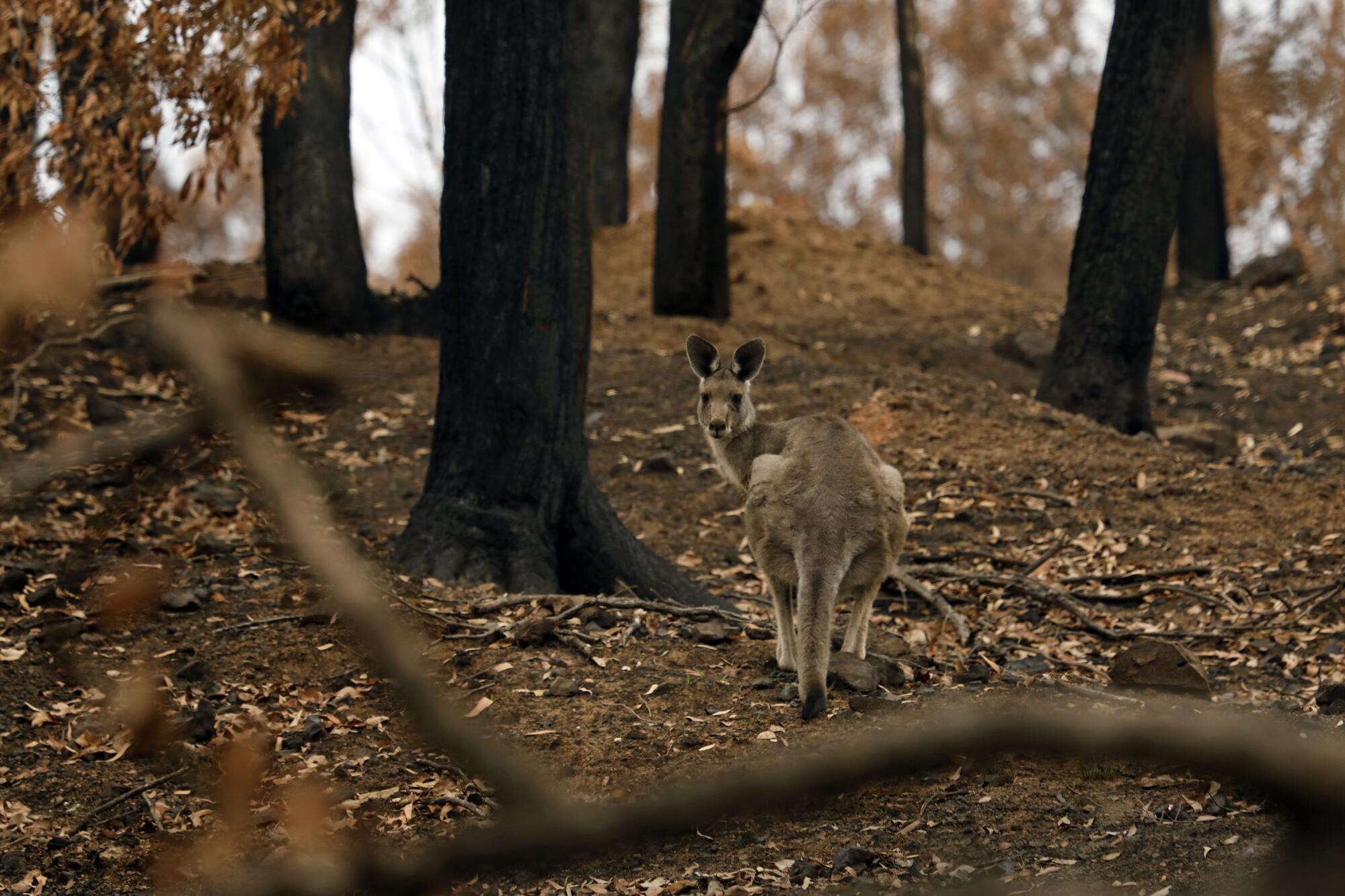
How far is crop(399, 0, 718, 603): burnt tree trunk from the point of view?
863cm

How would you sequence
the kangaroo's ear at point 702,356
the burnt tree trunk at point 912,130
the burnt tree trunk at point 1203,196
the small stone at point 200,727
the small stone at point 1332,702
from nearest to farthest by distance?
the small stone at point 200,727 → the small stone at point 1332,702 → the kangaroo's ear at point 702,356 → the burnt tree trunk at point 1203,196 → the burnt tree trunk at point 912,130

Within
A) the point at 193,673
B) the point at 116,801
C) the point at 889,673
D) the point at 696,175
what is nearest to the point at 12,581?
the point at 193,673

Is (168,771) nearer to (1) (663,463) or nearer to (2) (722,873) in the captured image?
(2) (722,873)

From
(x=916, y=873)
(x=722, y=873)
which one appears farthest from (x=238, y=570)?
(x=916, y=873)

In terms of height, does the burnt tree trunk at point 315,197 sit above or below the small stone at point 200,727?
above

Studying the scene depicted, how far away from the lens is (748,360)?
8094mm

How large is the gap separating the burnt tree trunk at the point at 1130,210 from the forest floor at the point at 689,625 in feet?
2.30

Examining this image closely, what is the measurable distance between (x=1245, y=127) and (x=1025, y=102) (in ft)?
45.8

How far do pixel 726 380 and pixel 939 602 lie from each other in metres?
2.15

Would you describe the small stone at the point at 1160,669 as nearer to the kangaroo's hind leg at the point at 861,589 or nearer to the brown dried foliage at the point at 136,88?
the kangaroo's hind leg at the point at 861,589

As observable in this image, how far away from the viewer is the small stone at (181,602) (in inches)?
322

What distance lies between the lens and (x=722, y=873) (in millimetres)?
5449

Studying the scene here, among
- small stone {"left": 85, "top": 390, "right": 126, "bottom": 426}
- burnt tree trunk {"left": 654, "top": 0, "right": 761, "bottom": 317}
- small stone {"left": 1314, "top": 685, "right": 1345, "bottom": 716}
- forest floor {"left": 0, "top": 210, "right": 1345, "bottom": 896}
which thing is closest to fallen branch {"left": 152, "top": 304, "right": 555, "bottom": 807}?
forest floor {"left": 0, "top": 210, "right": 1345, "bottom": 896}

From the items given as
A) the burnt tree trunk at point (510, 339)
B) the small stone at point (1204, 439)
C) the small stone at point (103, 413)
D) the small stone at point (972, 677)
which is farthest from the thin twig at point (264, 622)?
the small stone at point (1204, 439)
